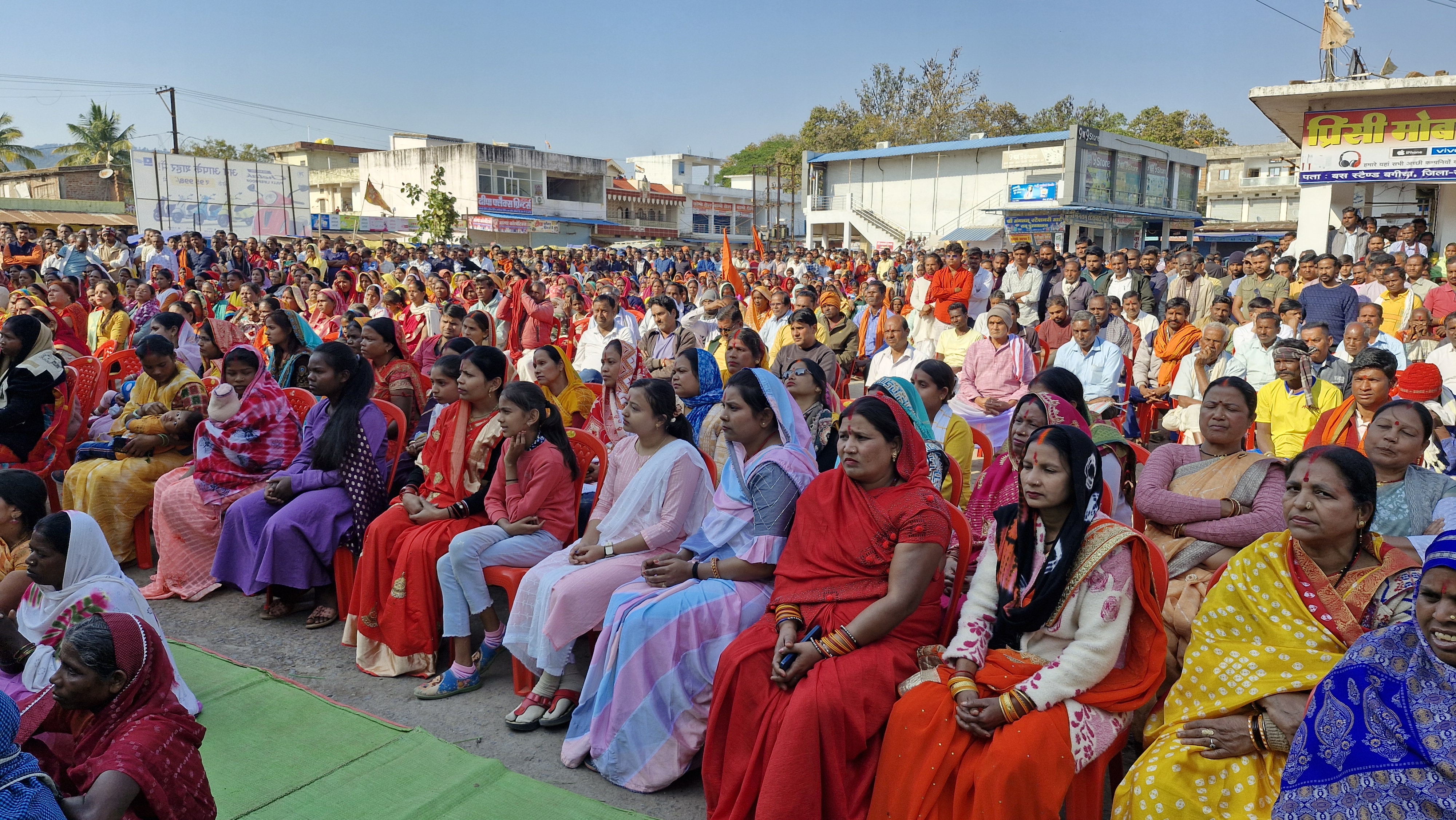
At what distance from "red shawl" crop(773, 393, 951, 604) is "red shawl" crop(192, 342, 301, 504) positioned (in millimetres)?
3200

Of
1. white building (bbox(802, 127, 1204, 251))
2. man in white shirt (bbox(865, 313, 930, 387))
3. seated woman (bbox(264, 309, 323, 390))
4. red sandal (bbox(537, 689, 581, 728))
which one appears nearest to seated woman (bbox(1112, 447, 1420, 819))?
red sandal (bbox(537, 689, 581, 728))

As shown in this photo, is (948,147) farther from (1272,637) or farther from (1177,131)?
(1272,637)

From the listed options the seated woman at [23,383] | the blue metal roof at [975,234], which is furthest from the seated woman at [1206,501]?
the blue metal roof at [975,234]

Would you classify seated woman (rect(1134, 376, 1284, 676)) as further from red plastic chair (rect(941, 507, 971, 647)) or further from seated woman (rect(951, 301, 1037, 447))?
seated woman (rect(951, 301, 1037, 447))

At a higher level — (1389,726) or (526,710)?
(1389,726)

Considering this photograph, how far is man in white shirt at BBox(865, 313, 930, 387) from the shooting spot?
6688mm

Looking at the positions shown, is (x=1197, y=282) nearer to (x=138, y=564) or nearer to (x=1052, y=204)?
(x=138, y=564)

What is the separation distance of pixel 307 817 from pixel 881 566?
6.51ft

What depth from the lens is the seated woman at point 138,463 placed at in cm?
505

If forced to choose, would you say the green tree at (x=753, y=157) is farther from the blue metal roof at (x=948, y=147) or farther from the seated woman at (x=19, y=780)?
the seated woman at (x=19, y=780)

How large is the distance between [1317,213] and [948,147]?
2239 cm

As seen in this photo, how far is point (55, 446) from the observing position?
546cm

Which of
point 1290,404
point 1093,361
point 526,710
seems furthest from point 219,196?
point 1290,404

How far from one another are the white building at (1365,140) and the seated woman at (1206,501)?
443 inches
